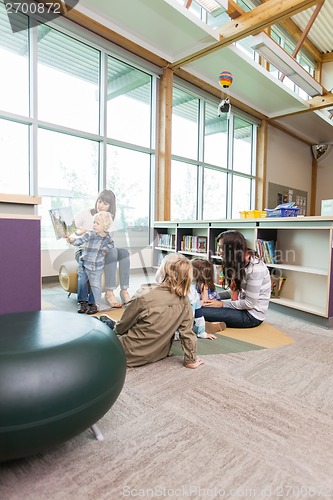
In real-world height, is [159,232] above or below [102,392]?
above

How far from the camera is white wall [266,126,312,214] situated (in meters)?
8.48

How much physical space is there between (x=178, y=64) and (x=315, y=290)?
4475 mm

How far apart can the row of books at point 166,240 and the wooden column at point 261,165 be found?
356 cm

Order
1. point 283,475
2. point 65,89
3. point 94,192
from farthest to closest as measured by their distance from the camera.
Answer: point 94,192
point 65,89
point 283,475

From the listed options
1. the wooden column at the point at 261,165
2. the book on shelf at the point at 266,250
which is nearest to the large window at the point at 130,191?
the book on shelf at the point at 266,250

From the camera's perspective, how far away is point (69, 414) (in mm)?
994

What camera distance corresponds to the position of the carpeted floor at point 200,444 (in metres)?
1.03

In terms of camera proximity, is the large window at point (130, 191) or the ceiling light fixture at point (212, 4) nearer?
the ceiling light fixture at point (212, 4)

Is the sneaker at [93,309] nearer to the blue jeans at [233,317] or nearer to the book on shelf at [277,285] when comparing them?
the blue jeans at [233,317]

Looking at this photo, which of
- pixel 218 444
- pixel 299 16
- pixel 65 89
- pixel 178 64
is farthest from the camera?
pixel 299 16

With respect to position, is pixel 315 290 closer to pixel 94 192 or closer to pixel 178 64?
pixel 94 192

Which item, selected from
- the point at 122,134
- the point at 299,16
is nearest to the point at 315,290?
the point at 122,134

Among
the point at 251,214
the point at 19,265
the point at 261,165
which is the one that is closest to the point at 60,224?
the point at 19,265

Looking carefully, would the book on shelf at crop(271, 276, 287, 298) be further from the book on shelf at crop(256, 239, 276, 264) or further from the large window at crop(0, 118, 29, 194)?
the large window at crop(0, 118, 29, 194)
